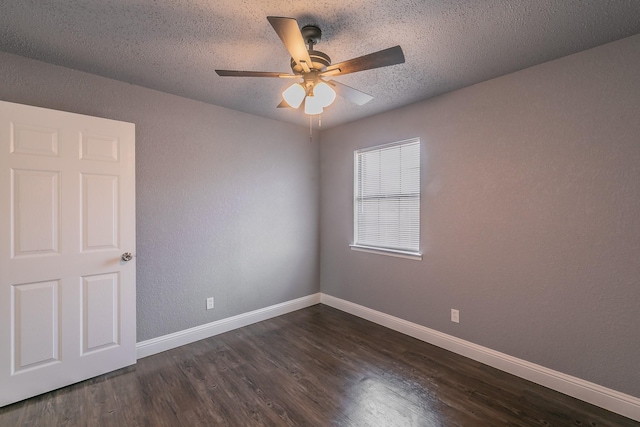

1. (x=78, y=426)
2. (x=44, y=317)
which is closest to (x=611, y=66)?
(x=78, y=426)

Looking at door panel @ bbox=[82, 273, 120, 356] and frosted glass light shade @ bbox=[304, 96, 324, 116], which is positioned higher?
frosted glass light shade @ bbox=[304, 96, 324, 116]

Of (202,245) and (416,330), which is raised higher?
(202,245)

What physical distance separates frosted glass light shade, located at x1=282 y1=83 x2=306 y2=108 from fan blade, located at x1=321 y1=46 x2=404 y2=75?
19 cm

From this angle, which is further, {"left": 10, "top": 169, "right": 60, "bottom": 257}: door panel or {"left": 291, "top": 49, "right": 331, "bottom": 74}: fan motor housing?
{"left": 10, "top": 169, "right": 60, "bottom": 257}: door panel

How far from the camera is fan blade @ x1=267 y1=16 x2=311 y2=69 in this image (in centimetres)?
129

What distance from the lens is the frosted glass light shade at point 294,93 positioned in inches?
71.1

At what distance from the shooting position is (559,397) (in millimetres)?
2070

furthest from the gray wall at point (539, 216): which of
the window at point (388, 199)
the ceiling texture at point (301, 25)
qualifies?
the ceiling texture at point (301, 25)

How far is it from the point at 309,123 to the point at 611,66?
2.79m

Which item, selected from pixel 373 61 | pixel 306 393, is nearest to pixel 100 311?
pixel 306 393

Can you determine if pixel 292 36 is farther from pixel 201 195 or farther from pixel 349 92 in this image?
pixel 201 195

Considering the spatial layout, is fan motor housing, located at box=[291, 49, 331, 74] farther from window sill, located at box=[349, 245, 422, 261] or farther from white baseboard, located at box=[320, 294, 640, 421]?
white baseboard, located at box=[320, 294, 640, 421]

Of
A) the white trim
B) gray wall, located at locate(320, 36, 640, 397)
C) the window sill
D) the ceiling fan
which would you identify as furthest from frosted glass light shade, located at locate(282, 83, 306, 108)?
the white trim

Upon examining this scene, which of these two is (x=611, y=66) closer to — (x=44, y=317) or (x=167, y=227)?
(x=167, y=227)
